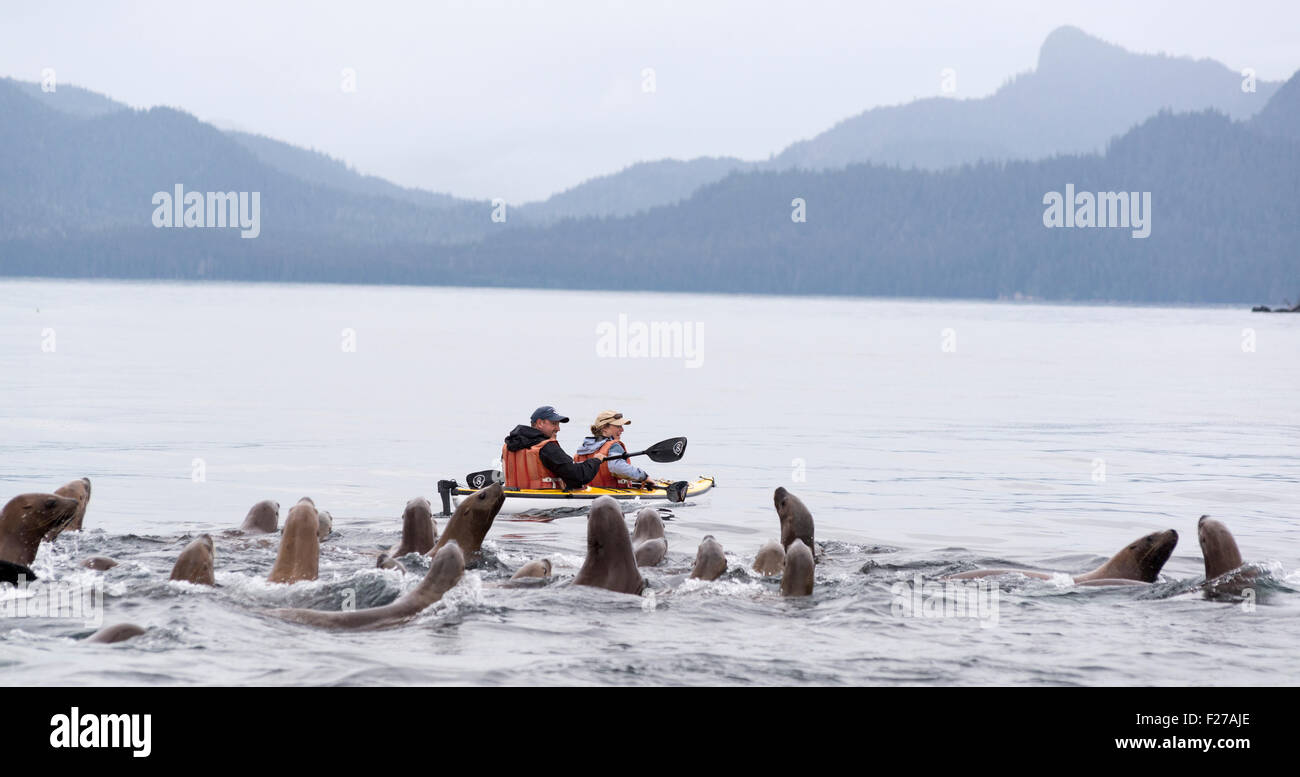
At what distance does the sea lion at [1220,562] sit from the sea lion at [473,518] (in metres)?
6.50

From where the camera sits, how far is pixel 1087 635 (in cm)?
1141

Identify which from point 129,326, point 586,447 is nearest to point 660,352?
point 129,326

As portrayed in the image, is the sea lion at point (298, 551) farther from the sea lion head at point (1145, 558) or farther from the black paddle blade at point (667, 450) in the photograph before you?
the black paddle blade at point (667, 450)

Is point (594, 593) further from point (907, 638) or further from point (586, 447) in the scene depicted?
point (586, 447)

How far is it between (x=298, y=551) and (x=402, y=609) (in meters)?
1.82

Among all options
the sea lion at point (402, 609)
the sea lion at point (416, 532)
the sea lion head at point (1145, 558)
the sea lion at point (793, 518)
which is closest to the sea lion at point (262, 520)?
the sea lion at point (416, 532)

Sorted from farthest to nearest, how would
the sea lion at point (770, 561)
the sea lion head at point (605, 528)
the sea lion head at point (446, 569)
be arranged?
the sea lion at point (770, 561)
the sea lion head at point (605, 528)
the sea lion head at point (446, 569)

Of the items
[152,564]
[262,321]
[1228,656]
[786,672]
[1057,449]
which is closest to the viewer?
[786,672]

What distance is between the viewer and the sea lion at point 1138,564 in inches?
523

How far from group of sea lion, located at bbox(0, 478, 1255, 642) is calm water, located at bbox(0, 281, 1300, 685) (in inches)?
7.7

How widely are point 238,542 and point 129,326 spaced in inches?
3563

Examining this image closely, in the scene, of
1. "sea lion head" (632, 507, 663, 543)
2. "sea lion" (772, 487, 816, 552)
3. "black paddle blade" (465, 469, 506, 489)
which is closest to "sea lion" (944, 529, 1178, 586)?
"sea lion" (772, 487, 816, 552)
